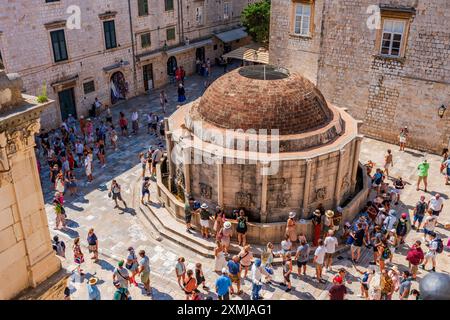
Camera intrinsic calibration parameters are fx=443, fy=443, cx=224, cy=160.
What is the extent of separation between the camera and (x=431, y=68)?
842 inches

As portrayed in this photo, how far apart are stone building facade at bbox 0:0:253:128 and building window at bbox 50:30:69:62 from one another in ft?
0.18

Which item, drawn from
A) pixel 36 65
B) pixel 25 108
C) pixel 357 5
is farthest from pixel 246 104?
pixel 36 65

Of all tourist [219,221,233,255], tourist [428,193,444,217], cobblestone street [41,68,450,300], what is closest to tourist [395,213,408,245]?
cobblestone street [41,68,450,300]

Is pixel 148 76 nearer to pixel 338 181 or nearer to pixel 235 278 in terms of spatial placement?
pixel 338 181

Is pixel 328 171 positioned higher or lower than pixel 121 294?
higher

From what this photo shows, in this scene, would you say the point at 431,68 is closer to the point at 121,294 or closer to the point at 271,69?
the point at 271,69

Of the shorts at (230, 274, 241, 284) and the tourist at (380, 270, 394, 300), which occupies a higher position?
the tourist at (380, 270, 394, 300)

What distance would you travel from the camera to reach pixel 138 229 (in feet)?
55.6

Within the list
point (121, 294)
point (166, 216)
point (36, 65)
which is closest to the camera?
point (121, 294)

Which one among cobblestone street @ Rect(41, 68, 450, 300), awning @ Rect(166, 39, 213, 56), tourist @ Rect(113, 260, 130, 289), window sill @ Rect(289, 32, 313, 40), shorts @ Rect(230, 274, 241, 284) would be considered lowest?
cobblestone street @ Rect(41, 68, 450, 300)

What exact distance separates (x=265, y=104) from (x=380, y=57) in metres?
9.95

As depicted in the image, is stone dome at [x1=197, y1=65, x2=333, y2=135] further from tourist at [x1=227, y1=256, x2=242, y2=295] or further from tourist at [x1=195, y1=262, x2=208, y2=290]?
tourist at [x1=195, y1=262, x2=208, y2=290]

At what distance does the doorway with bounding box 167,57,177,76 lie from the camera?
34.8 m
